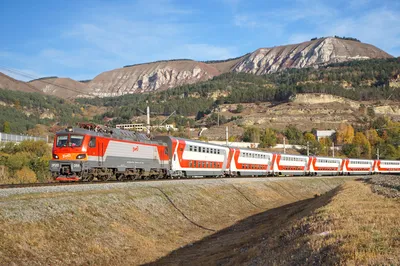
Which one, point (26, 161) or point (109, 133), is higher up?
point (109, 133)

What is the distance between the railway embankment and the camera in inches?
706

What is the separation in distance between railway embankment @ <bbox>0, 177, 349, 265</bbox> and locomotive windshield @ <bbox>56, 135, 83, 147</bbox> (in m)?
4.60

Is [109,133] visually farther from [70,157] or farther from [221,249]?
[221,249]

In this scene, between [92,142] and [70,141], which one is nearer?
[70,141]

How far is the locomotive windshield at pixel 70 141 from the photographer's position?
32500mm

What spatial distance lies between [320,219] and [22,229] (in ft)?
44.8

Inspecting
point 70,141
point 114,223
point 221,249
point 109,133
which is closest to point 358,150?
point 109,133

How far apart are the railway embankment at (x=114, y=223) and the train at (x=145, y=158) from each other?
365 cm

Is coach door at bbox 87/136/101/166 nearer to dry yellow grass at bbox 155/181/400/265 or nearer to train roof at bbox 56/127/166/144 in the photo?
train roof at bbox 56/127/166/144

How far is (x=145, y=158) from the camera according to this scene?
4234cm

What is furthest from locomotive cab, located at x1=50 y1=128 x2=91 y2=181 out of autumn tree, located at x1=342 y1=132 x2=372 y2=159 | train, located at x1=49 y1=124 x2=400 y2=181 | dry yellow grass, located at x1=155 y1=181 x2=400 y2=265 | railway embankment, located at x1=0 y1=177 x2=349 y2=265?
autumn tree, located at x1=342 y1=132 x2=372 y2=159

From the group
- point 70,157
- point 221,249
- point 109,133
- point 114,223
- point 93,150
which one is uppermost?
point 109,133

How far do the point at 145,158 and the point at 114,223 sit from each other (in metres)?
18.9

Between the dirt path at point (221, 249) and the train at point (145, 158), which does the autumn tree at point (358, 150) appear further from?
the dirt path at point (221, 249)
